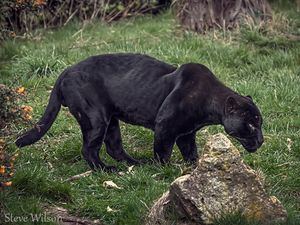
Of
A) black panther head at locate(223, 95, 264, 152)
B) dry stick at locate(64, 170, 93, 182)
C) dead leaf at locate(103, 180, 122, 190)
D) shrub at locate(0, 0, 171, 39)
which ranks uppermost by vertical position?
black panther head at locate(223, 95, 264, 152)

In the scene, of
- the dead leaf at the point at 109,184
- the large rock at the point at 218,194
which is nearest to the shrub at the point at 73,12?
the dead leaf at the point at 109,184

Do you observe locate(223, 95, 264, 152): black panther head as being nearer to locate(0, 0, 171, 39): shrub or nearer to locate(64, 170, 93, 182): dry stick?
locate(64, 170, 93, 182): dry stick

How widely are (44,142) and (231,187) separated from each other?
10.4 feet

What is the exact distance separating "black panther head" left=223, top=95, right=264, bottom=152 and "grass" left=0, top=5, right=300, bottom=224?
1.24 ft

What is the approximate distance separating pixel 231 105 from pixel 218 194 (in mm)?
1503

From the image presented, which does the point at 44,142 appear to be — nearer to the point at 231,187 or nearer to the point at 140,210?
the point at 140,210

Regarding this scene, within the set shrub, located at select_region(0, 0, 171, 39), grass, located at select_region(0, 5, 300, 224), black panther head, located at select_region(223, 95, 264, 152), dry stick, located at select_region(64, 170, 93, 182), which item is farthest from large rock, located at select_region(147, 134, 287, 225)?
shrub, located at select_region(0, 0, 171, 39)

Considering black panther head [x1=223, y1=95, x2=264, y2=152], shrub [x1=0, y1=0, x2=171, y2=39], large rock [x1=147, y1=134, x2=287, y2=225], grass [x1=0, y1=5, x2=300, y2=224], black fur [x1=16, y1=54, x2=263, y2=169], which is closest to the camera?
large rock [x1=147, y1=134, x2=287, y2=225]

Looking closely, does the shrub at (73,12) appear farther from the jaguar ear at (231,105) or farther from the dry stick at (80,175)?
the jaguar ear at (231,105)

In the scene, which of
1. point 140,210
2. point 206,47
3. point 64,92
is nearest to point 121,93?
point 64,92

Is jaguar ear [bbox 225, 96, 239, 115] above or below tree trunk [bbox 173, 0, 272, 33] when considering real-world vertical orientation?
above

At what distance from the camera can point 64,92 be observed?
24.6 ft

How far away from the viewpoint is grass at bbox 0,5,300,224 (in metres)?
6.58

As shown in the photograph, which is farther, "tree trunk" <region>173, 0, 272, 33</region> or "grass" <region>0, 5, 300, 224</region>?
"tree trunk" <region>173, 0, 272, 33</region>
